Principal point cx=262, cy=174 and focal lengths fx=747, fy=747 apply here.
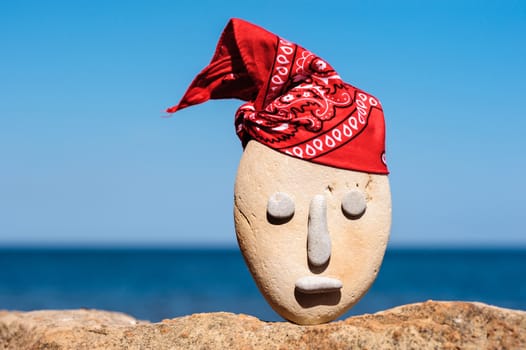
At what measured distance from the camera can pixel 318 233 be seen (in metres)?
5.99

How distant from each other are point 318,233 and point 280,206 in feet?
1.24

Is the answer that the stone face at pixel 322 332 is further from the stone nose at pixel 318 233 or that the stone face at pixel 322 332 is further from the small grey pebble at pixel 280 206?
the small grey pebble at pixel 280 206

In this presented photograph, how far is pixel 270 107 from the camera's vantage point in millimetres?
6250

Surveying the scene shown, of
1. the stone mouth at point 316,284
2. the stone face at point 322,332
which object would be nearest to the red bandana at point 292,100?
the stone mouth at point 316,284

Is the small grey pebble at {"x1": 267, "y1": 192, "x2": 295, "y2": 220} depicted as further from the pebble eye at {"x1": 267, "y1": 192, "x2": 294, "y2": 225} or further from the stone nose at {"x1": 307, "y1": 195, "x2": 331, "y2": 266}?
the stone nose at {"x1": 307, "y1": 195, "x2": 331, "y2": 266}

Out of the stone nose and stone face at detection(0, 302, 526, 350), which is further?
the stone nose

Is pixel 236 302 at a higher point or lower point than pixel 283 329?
higher

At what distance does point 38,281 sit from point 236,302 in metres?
17.9

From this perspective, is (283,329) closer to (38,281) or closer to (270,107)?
(270,107)

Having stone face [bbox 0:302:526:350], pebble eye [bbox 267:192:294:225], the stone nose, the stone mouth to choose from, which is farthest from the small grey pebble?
stone face [bbox 0:302:526:350]

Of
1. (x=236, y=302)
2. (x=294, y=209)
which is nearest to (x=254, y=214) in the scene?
(x=294, y=209)

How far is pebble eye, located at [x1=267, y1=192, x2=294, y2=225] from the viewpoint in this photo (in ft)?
19.6

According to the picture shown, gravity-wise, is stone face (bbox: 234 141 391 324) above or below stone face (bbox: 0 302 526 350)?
above

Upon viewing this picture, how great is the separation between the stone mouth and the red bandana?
3.07 feet
